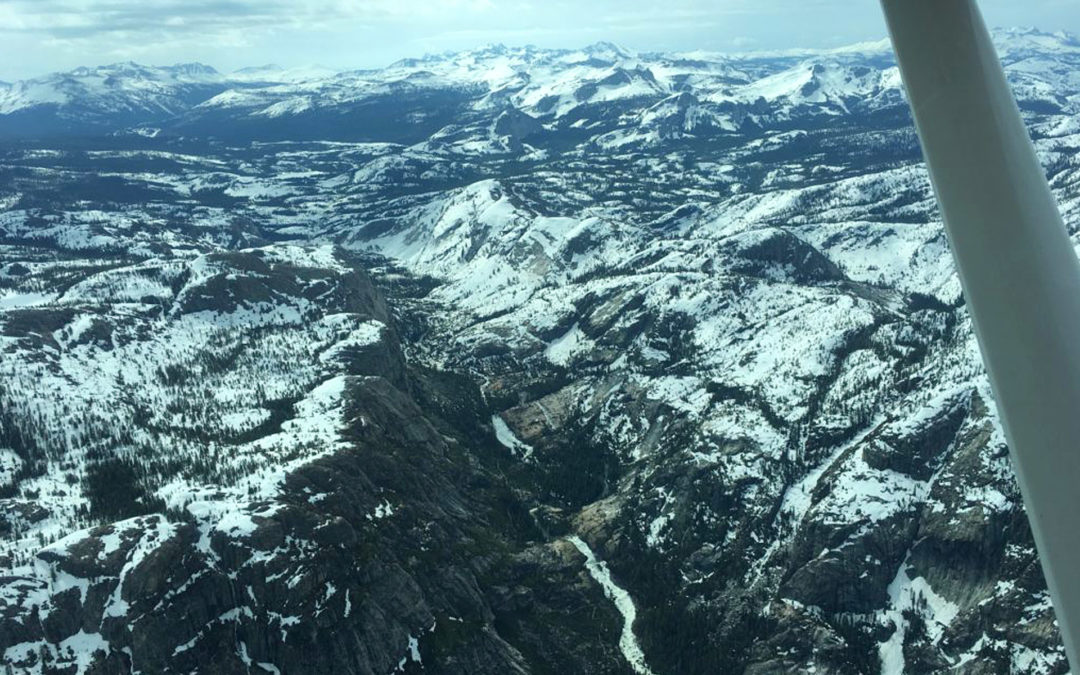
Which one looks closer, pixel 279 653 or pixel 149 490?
pixel 279 653

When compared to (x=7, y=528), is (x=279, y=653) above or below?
below

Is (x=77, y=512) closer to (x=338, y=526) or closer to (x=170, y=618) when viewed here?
(x=170, y=618)

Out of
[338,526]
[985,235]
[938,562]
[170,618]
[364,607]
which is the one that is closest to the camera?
[985,235]

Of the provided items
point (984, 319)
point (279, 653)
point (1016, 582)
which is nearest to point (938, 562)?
point (1016, 582)

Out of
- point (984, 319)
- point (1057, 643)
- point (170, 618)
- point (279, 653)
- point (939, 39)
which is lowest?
point (1057, 643)

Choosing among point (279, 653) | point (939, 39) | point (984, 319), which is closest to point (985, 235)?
point (984, 319)

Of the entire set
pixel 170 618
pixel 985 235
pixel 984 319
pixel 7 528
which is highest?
pixel 985 235

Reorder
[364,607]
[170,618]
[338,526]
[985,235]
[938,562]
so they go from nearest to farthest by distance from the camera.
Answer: [985,235]
[170,618]
[364,607]
[338,526]
[938,562]

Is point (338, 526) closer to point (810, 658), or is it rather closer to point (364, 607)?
point (364, 607)

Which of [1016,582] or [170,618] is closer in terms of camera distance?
[170,618]
